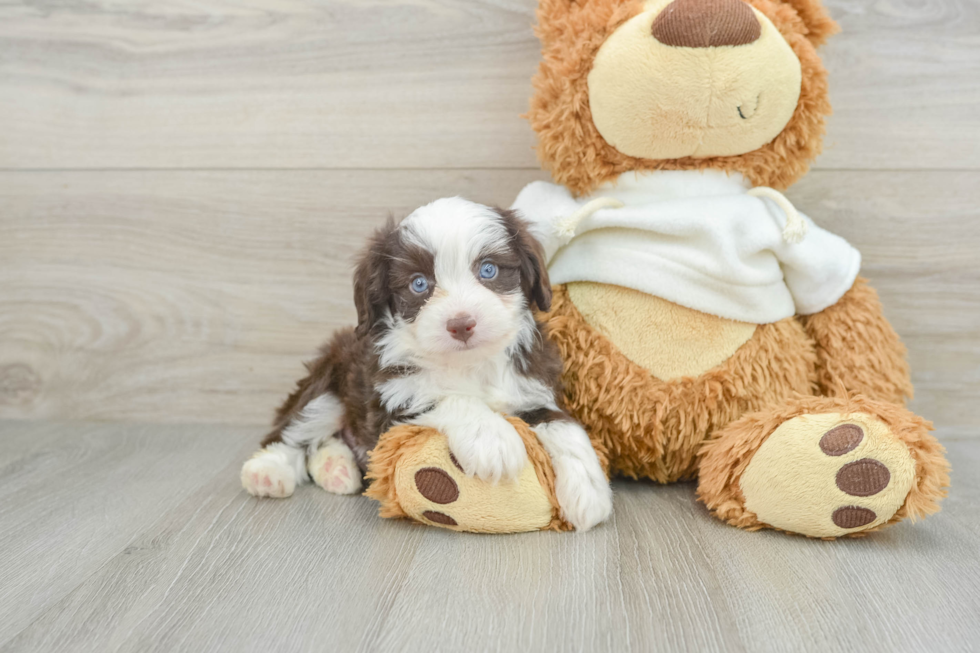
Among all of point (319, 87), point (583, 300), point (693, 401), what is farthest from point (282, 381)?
point (693, 401)

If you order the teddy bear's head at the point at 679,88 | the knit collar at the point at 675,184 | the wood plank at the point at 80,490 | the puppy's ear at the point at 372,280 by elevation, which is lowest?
the wood plank at the point at 80,490

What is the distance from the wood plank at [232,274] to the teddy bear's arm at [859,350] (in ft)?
1.11

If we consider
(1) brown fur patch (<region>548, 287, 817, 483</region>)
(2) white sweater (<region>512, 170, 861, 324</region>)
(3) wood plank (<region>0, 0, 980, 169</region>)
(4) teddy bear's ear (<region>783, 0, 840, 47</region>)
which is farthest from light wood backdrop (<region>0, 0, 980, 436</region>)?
(1) brown fur patch (<region>548, 287, 817, 483</region>)

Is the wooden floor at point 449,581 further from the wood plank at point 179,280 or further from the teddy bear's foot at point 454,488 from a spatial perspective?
the wood plank at point 179,280

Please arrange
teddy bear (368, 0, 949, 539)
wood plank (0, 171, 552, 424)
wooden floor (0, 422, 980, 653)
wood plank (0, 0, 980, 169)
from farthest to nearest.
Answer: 1. wood plank (0, 171, 552, 424)
2. wood plank (0, 0, 980, 169)
3. teddy bear (368, 0, 949, 539)
4. wooden floor (0, 422, 980, 653)

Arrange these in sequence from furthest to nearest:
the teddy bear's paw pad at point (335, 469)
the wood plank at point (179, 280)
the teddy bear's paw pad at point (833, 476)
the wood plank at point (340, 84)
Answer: the wood plank at point (179, 280) < the wood plank at point (340, 84) < the teddy bear's paw pad at point (335, 469) < the teddy bear's paw pad at point (833, 476)

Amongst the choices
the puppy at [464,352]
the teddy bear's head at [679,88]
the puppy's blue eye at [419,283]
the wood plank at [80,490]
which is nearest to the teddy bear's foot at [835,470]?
the puppy at [464,352]

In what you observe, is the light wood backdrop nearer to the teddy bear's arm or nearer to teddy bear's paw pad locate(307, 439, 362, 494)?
the teddy bear's arm

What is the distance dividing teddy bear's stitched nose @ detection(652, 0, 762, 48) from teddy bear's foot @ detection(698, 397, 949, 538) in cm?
70

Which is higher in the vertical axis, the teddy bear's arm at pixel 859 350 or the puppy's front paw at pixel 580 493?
the teddy bear's arm at pixel 859 350

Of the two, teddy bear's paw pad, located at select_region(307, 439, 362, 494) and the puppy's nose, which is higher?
the puppy's nose

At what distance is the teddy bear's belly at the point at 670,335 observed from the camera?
4.95 feet

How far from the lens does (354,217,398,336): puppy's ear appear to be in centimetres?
140

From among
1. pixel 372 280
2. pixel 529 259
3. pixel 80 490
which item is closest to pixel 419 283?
pixel 372 280
